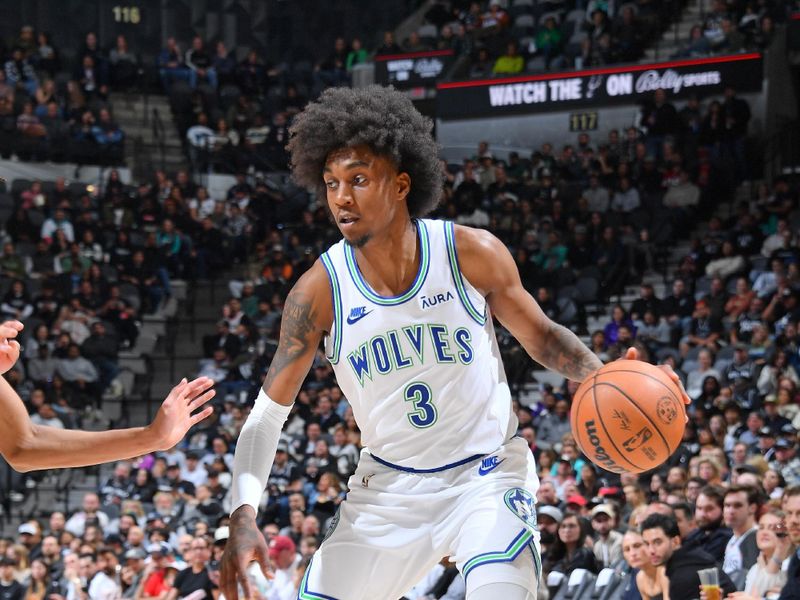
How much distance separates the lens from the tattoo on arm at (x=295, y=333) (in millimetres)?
4777

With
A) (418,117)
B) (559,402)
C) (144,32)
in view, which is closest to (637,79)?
(559,402)

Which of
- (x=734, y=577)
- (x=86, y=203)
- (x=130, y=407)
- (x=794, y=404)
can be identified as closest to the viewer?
(x=734, y=577)

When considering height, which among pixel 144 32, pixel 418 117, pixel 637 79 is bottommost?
pixel 418 117

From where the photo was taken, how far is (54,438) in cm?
408

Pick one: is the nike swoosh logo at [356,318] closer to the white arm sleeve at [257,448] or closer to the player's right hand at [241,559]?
the white arm sleeve at [257,448]

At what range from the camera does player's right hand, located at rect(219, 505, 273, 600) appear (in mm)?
4207

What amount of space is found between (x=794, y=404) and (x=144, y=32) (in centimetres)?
1753

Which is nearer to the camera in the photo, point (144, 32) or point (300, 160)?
point (300, 160)

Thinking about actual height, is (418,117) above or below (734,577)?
above

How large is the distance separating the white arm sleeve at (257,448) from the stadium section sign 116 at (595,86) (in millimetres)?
15026

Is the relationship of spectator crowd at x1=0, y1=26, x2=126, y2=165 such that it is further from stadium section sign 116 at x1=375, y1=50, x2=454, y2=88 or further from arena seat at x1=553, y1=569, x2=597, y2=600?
arena seat at x1=553, y1=569, x2=597, y2=600

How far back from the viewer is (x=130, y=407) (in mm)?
17234

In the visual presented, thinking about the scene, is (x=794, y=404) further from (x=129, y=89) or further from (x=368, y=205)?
(x=129, y=89)

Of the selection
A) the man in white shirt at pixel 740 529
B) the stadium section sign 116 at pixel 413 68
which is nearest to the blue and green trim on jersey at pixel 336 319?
the man in white shirt at pixel 740 529
